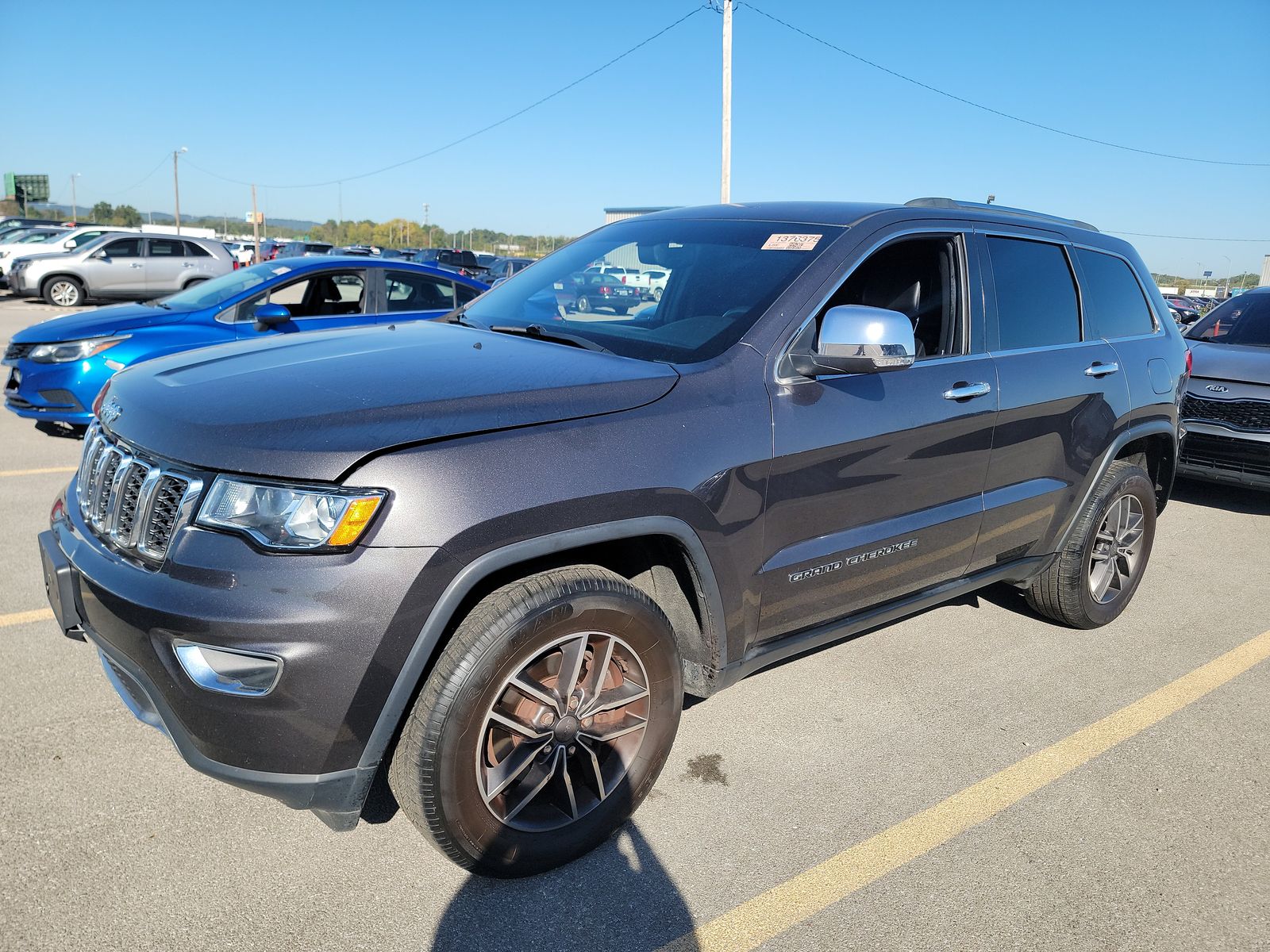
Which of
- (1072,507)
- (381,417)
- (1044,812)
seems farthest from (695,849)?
(1072,507)

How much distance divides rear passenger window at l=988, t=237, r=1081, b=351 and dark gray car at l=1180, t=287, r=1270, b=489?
351 centimetres

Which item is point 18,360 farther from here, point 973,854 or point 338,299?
point 973,854

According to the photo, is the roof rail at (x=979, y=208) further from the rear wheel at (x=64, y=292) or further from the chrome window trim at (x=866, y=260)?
the rear wheel at (x=64, y=292)

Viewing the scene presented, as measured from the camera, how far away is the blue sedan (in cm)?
701

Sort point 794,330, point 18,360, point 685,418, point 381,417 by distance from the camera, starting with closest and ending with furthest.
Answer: point 381,417 < point 685,418 < point 794,330 < point 18,360

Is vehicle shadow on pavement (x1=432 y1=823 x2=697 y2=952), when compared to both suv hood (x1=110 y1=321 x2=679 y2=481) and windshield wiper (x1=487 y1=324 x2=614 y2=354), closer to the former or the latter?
suv hood (x1=110 y1=321 x2=679 y2=481)

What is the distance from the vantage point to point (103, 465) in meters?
2.53

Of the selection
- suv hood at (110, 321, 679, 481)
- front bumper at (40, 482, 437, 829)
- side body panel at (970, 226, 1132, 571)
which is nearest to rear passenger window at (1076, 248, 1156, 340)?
side body panel at (970, 226, 1132, 571)

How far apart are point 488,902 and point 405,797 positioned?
15.7 inches

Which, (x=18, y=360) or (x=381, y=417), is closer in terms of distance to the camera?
(x=381, y=417)

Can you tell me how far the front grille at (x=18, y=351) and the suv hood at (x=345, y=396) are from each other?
523cm

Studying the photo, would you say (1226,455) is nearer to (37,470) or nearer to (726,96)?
(37,470)

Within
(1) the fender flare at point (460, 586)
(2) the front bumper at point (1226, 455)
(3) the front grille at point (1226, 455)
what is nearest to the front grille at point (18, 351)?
(1) the fender flare at point (460, 586)

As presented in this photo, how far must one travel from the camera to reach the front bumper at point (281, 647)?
2.02 meters
